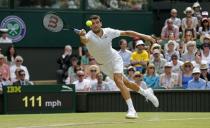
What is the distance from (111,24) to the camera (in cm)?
2373

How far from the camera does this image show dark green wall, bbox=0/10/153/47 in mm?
22734

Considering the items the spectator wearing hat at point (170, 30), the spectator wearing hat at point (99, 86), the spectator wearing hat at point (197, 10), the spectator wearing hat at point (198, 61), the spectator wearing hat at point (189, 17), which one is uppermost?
the spectator wearing hat at point (197, 10)

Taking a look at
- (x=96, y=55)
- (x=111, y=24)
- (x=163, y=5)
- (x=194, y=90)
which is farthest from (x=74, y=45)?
(x=96, y=55)

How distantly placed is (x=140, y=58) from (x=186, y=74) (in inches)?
56.8

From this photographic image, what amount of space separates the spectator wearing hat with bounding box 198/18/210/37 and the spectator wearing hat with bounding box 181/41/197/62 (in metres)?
1.76

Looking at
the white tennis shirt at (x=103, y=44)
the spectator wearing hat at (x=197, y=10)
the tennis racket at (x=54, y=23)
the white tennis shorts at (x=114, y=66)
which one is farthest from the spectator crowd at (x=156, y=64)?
the white tennis shirt at (x=103, y=44)

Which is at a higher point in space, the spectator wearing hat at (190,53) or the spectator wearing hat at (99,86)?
the spectator wearing hat at (190,53)

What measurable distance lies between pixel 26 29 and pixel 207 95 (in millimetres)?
7435

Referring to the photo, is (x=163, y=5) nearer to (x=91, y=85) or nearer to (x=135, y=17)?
(x=135, y=17)

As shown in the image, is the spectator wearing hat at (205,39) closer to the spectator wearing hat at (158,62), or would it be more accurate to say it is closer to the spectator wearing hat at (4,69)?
the spectator wearing hat at (158,62)

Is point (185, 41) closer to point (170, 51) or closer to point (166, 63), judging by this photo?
point (170, 51)

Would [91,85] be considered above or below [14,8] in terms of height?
below

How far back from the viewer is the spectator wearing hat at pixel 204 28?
813 inches

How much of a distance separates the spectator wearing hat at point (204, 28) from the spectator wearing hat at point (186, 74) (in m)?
2.94
